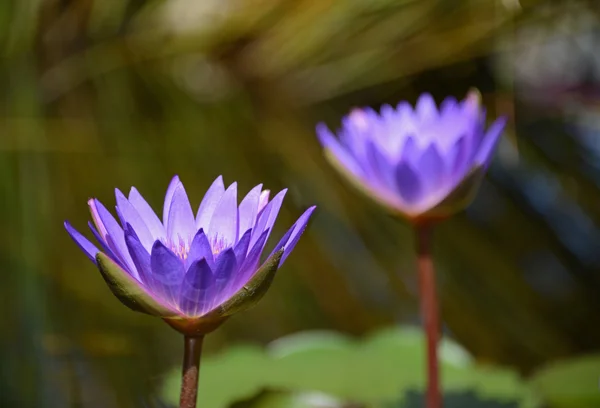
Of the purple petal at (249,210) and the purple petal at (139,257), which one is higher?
the purple petal at (249,210)

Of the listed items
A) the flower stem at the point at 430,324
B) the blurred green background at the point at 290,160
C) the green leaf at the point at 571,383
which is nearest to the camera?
the flower stem at the point at 430,324

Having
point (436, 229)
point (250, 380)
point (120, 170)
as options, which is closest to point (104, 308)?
point (250, 380)

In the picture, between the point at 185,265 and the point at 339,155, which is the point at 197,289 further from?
the point at 339,155

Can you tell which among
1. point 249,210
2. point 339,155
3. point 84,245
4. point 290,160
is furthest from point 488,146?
point 290,160

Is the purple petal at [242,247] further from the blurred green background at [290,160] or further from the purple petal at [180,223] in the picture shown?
the blurred green background at [290,160]

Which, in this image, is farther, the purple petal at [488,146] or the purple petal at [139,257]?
the purple petal at [488,146]

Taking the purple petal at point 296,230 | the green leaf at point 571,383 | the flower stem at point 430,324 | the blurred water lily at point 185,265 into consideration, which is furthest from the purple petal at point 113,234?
the green leaf at point 571,383

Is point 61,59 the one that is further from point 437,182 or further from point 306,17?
point 437,182
